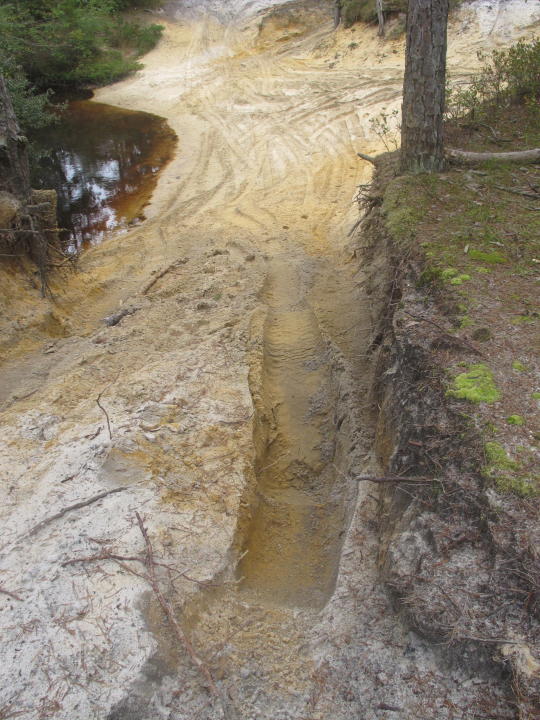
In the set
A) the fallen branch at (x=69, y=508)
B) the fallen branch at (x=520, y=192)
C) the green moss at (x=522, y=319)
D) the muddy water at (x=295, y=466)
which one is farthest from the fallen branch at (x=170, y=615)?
the fallen branch at (x=520, y=192)

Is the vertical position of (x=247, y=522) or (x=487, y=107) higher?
(x=487, y=107)

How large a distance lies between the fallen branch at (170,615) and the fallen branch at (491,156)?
17.4ft

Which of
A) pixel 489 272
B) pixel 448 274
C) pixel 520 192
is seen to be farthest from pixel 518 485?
pixel 520 192

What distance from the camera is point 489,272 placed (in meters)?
4.12

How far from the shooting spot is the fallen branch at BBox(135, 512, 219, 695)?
8.53ft

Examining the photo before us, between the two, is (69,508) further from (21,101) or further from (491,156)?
(21,101)

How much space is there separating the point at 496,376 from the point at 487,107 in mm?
5610

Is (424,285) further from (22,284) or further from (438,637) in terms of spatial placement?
(22,284)

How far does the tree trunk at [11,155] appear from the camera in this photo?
6352 mm

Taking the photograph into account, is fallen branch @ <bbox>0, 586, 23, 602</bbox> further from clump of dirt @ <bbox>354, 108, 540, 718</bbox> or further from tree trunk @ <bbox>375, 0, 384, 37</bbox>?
tree trunk @ <bbox>375, 0, 384, 37</bbox>

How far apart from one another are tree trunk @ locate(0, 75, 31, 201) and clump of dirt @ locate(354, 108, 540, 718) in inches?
186

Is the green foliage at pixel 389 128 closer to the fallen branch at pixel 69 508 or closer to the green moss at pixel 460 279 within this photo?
the green moss at pixel 460 279

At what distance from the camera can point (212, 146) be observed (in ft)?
42.2

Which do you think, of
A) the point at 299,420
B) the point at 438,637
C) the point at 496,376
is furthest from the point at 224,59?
the point at 438,637
